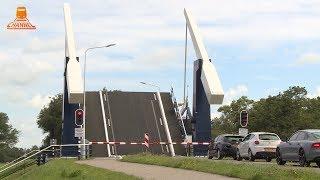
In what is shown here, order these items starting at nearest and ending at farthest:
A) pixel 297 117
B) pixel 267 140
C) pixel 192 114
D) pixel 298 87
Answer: pixel 267 140 < pixel 192 114 < pixel 297 117 < pixel 298 87

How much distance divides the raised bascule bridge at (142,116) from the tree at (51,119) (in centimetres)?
4085

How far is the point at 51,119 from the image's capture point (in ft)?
310

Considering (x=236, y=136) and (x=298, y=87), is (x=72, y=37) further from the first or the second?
(x=298, y=87)

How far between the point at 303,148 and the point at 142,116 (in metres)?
28.7

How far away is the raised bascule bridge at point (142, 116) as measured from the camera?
4794cm

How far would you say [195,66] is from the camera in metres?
51.2

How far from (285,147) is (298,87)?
75356 millimetres

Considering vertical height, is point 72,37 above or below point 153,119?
above

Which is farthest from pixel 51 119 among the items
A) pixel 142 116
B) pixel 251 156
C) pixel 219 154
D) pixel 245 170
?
pixel 245 170

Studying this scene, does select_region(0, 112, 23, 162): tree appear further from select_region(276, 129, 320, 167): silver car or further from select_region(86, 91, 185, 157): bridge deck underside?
select_region(276, 129, 320, 167): silver car

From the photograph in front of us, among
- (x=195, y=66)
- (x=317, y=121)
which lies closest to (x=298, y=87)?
(x=317, y=121)

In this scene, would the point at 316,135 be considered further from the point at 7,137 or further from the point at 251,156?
the point at 7,137

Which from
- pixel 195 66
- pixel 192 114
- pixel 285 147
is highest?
pixel 195 66

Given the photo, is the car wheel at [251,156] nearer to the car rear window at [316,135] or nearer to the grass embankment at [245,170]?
the grass embankment at [245,170]
